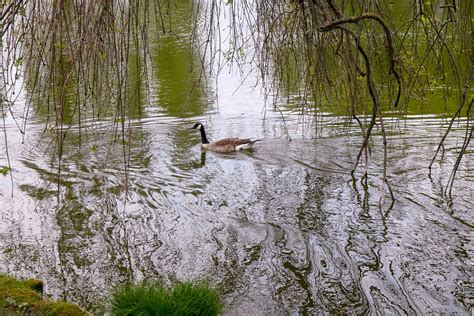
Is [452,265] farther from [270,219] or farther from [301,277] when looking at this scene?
[270,219]

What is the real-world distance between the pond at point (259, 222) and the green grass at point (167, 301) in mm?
557

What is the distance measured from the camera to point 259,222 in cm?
610

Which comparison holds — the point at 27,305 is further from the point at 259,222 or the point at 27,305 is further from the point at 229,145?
the point at 229,145

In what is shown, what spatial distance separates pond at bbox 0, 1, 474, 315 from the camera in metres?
4.75

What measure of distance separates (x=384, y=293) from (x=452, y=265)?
0.74 metres

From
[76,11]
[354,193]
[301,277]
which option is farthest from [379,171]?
[76,11]

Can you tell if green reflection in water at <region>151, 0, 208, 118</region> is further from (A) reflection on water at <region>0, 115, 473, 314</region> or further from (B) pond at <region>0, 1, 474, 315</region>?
(A) reflection on water at <region>0, 115, 473, 314</region>

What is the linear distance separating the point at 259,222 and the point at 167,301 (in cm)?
260

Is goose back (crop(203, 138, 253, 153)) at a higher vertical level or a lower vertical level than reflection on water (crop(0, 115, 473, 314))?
higher

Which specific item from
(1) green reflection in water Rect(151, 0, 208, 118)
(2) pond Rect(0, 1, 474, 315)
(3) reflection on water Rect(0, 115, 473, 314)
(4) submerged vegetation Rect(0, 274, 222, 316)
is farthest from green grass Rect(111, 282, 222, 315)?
(1) green reflection in water Rect(151, 0, 208, 118)

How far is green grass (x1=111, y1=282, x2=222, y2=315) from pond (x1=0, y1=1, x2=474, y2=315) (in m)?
Result: 0.56

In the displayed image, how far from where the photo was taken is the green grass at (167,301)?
11.6 feet

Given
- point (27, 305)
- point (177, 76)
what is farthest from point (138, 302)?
point (177, 76)

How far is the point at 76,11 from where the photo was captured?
332 centimetres
